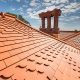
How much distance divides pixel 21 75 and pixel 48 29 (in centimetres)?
1387

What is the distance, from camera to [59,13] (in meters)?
14.9

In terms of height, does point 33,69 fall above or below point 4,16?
below

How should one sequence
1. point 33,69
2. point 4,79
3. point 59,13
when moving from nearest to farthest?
1. point 4,79
2. point 33,69
3. point 59,13

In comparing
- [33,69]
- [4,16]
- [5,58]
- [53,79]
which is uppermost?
[4,16]

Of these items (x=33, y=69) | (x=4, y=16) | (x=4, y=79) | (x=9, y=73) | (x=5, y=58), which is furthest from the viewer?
(x=4, y=16)

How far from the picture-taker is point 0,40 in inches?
128

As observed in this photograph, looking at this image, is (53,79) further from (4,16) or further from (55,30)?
(55,30)

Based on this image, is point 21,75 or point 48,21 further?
point 48,21

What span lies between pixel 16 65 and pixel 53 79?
71cm

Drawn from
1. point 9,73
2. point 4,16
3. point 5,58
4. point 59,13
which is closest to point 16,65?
point 5,58

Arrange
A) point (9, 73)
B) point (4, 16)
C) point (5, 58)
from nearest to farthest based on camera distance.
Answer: point (9, 73)
point (5, 58)
point (4, 16)

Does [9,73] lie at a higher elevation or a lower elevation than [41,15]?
lower

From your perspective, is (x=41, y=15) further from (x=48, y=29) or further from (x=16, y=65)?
(x=16, y=65)

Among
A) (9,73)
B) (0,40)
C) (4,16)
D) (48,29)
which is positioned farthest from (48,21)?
(9,73)
